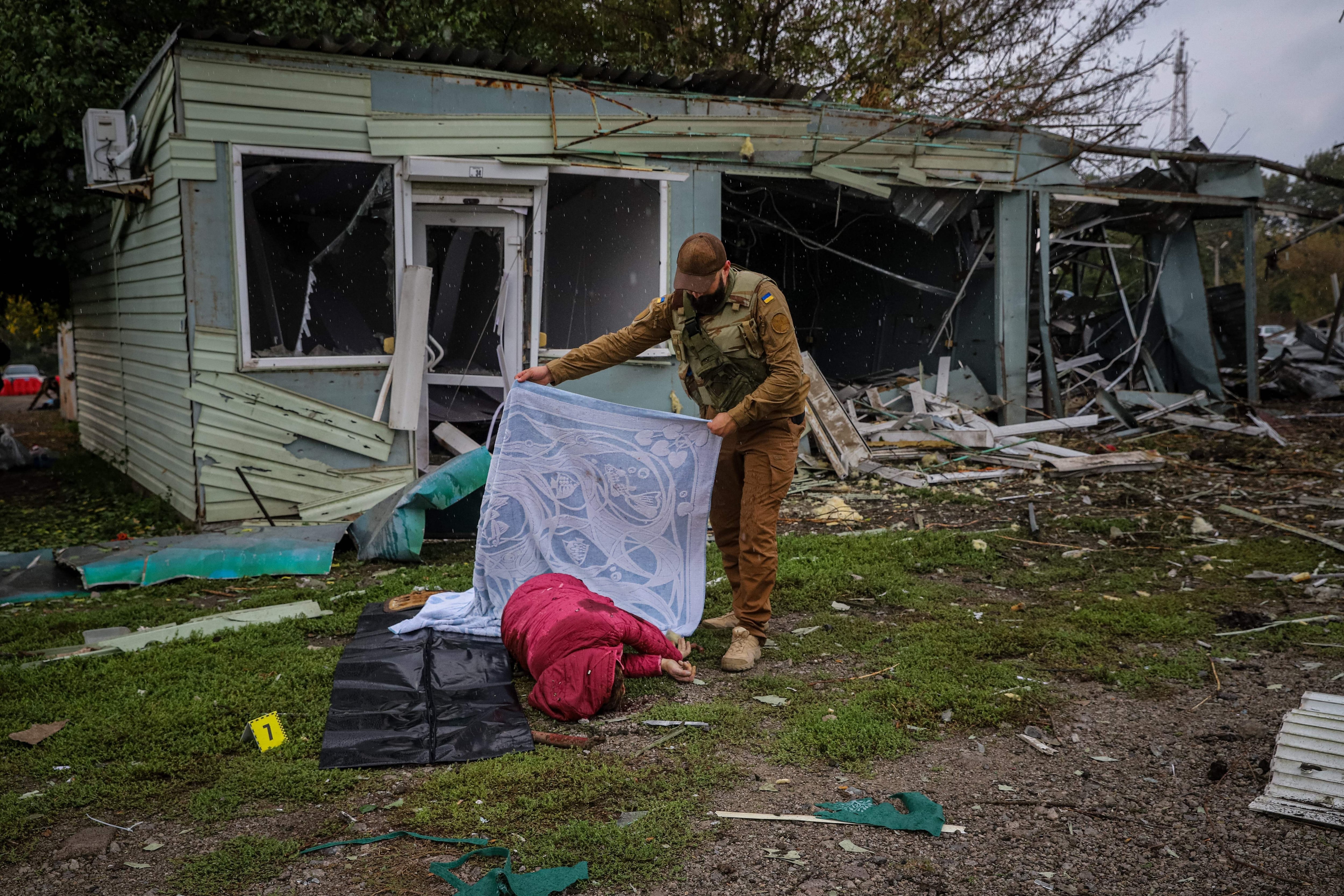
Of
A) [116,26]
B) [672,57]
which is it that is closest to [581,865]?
[672,57]

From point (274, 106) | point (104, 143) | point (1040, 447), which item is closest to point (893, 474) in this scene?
point (1040, 447)

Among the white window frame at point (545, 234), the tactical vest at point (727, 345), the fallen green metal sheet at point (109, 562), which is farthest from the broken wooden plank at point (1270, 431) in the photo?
the fallen green metal sheet at point (109, 562)

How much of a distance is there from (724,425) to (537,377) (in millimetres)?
1019

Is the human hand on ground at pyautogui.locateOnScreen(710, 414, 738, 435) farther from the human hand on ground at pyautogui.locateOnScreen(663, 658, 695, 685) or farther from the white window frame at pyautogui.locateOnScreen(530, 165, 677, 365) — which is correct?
the white window frame at pyautogui.locateOnScreen(530, 165, 677, 365)

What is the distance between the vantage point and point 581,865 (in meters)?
2.57

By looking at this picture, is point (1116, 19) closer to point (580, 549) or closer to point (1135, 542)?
point (1135, 542)

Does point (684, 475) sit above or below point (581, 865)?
above

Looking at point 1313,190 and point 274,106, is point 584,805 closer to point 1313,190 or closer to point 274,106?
point 274,106

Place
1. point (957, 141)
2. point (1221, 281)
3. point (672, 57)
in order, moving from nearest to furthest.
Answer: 1. point (957, 141)
2. point (672, 57)
3. point (1221, 281)

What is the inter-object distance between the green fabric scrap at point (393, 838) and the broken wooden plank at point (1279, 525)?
5.97m

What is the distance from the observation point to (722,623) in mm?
4773

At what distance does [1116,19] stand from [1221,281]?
76.0 ft

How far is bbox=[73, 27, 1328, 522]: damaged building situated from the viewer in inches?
288

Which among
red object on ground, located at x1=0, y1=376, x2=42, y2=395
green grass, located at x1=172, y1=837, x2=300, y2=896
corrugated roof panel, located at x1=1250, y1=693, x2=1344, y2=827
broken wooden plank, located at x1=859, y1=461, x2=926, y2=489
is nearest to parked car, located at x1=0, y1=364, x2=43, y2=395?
red object on ground, located at x1=0, y1=376, x2=42, y2=395
